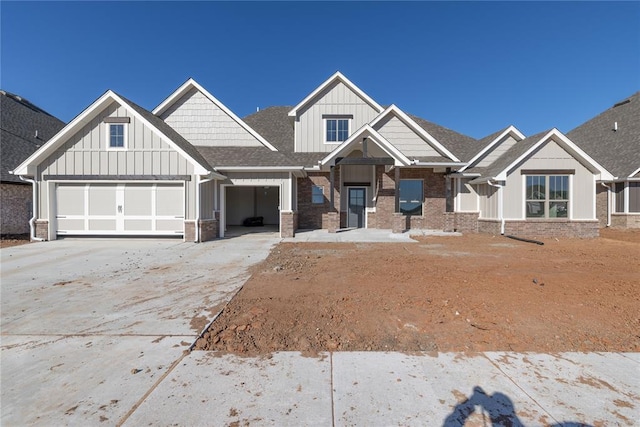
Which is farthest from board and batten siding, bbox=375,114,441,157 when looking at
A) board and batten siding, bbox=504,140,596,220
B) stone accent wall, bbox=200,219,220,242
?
stone accent wall, bbox=200,219,220,242

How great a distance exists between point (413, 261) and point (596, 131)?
2485 centimetres

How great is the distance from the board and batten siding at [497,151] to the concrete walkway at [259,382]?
14.8 m

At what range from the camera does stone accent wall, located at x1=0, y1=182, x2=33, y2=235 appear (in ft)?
46.2

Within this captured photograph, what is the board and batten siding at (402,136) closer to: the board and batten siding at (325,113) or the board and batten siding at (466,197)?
the board and batten siding at (325,113)

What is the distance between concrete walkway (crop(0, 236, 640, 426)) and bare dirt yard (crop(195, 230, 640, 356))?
31 cm

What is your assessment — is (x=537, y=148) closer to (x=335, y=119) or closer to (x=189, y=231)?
(x=335, y=119)

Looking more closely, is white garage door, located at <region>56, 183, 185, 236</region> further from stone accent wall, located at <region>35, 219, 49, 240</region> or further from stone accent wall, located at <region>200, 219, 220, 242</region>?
stone accent wall, located at <region>200, 219, 220, 242</region>

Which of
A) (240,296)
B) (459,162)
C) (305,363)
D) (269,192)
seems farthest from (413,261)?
(269,192)

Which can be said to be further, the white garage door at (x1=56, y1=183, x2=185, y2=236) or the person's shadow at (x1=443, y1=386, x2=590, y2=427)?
the white garage door at (x1=56, y1=183, x2=185, y2=236)

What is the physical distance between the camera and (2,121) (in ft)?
56.0

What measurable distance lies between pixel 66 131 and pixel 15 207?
613 centimetres

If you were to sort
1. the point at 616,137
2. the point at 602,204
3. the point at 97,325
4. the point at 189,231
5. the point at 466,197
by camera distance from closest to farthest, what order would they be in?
the point at 97,325, the point at 189,231, the point at 466,197, the point at 602,204, the point at 616,137

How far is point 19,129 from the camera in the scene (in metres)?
17.8

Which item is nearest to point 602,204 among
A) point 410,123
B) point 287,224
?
point 410,123
